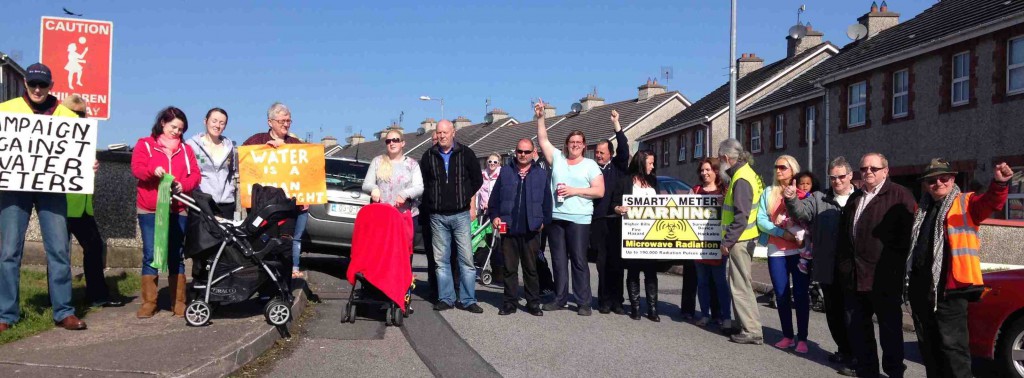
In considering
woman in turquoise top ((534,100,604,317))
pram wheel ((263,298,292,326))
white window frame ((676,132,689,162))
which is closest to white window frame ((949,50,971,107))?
woman in turquoise top ((534,100,604,317))

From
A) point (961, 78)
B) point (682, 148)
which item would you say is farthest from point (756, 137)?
point (961, 78)

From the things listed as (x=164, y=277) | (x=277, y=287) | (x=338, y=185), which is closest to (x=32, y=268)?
(x=164, y=277)

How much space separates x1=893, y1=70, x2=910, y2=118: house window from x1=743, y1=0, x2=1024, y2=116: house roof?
829 mm

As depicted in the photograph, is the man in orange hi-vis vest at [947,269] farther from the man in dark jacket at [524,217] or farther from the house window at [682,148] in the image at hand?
the house window at [682,148]

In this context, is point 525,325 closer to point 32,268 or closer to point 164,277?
point 164,277

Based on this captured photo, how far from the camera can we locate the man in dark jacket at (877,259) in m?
7.04

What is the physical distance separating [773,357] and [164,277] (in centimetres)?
700

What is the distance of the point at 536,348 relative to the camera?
8.34 m

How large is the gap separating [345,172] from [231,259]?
19.8 feet

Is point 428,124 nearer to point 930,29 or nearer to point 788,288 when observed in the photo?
point 930,29

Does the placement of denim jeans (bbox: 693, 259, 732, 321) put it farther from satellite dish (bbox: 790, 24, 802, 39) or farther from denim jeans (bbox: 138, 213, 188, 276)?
satellite dish (bbox: 790, 24, 802, 39)

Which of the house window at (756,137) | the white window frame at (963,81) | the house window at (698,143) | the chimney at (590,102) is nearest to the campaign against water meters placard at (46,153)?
the white window frame at (963,81)

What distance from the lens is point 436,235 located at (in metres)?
10.4

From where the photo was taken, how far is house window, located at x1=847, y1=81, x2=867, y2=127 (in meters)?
33.0
